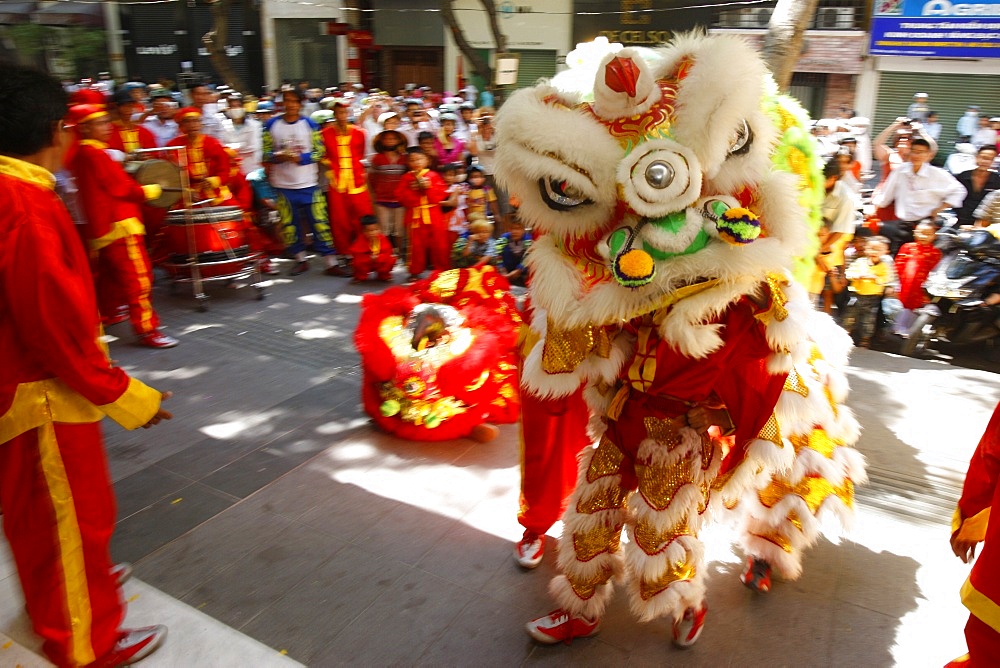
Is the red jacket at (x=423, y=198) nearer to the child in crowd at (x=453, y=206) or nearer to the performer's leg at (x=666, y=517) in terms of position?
the child in crowd at (x=453, y=206)

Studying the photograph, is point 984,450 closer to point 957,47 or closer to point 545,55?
point 957,47

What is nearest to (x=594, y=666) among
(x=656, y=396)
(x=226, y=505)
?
(x=656, y=396)

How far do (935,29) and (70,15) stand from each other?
70.9 ft

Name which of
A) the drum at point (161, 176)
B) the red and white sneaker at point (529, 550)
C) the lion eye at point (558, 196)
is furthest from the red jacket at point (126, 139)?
the lion eye at point (558, 196)

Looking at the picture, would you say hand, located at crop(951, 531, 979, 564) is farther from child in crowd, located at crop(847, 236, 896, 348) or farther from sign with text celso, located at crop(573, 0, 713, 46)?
sign with text celso, located at crop(573, 0, 713, 46)

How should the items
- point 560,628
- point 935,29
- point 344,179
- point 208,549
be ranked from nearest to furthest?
1. point 560,628
2. point 208,549
3. point 344,179
4. point 935,29

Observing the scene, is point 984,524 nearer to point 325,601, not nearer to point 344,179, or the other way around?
point 325,601

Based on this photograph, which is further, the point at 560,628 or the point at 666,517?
the point at 560,628

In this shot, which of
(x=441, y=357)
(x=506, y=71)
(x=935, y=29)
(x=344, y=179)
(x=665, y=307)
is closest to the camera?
(x=665, y=307)

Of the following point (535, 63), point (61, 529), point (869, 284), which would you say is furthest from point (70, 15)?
point (61, 529)

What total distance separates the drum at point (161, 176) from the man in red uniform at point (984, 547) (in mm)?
6127

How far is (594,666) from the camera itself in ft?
8.55

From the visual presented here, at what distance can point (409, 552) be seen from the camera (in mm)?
3240

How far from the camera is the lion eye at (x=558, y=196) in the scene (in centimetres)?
222
